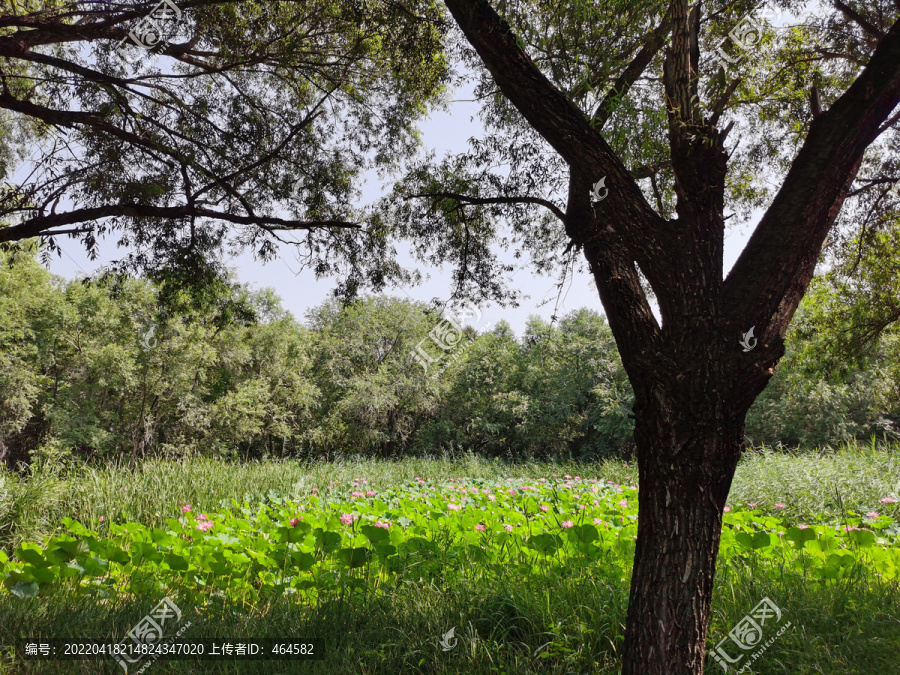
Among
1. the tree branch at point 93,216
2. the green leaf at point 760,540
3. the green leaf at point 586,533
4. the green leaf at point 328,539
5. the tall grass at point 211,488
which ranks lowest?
the tall grass at point 211,488

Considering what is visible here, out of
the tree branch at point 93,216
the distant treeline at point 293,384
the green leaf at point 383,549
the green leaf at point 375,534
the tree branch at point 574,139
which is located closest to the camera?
the tree branch at point 574,139

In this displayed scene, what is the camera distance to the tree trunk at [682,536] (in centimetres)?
198

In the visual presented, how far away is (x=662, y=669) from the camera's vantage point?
6.43 feet

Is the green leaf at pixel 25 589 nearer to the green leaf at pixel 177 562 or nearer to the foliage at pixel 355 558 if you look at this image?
the foliage at pixel 355 558

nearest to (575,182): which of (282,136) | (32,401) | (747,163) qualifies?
(747,163)

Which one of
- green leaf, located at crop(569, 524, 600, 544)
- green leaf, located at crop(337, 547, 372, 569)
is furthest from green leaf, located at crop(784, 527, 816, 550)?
green leaf, located at crop(337, 547, 372, 569)

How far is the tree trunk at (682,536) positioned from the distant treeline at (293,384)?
14.8 meters

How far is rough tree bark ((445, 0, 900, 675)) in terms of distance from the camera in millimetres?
2018

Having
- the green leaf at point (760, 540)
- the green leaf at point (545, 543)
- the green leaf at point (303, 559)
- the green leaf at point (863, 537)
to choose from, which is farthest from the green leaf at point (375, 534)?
the green leaf at point (863, 537)

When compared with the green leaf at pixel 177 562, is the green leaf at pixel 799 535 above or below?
below

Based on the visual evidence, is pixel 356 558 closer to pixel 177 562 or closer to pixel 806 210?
pixel 177 562

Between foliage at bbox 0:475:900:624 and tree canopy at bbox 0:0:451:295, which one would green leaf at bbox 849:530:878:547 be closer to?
foliage at bbox 0:475:900:624

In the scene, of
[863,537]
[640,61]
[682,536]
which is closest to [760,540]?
[863,537]

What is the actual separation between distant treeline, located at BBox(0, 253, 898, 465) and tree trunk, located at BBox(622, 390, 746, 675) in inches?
581
